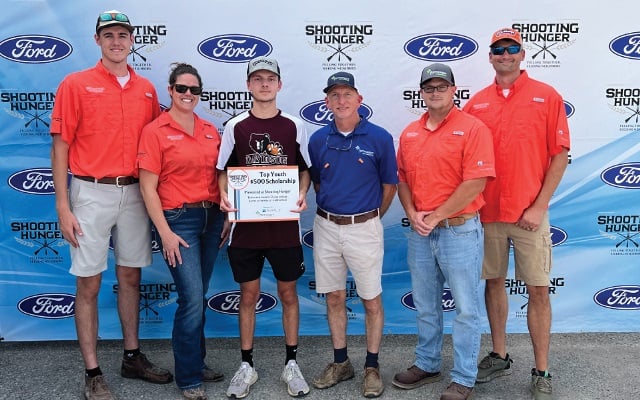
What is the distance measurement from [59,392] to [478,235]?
9.40ft

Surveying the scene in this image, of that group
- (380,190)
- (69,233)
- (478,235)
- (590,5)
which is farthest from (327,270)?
(590,5)

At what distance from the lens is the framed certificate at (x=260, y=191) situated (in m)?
3.04

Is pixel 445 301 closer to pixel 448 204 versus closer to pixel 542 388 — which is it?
pixel 542 388

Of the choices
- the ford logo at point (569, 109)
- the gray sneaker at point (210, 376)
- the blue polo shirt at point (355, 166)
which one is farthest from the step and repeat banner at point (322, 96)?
the blue polo shirt at point (355, 166)

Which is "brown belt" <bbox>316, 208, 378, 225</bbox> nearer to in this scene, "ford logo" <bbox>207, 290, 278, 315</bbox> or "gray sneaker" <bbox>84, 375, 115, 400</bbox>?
"ford logo" <bbox>207, 290, 278, 315</bbox>

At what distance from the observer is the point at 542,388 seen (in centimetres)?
318

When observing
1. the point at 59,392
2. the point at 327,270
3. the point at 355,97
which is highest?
the point at 355,97

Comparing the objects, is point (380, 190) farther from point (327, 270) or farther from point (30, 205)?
point (30, 205)

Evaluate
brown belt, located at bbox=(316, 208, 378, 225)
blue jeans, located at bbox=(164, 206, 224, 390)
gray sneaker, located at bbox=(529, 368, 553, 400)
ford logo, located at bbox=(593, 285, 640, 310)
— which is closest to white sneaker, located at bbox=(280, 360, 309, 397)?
blue jeans, located at bbox=(164, 206, 224, 390)

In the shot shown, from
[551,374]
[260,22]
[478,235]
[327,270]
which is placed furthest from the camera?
[260,22]

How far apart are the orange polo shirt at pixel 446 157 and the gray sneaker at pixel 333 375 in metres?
1.19

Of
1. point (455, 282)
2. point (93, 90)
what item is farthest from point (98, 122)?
point (455, 282)

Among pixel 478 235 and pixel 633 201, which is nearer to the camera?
pixel 478 235

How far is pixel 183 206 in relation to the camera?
120 inches
